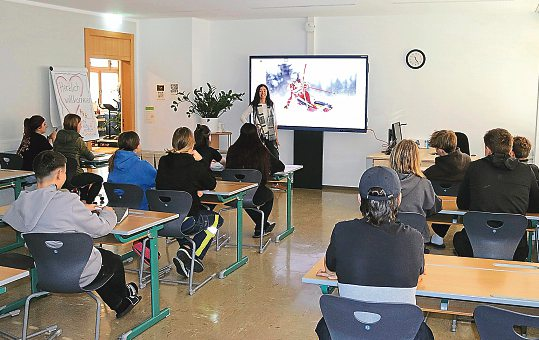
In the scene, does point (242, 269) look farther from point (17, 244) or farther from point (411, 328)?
point (411, 328)

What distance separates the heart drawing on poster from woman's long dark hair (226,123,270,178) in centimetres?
349

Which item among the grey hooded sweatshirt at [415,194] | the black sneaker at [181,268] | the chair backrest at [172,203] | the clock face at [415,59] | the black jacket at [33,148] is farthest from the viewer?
the clock face at [415,59]

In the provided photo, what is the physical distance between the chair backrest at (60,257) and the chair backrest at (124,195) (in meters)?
1.39

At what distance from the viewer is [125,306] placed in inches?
178

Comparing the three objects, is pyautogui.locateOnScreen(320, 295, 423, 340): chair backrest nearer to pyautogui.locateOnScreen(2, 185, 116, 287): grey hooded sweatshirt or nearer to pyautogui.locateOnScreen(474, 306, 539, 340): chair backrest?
pyautogui.locateOnScreen(474, 306, 539, 340): chair backrest

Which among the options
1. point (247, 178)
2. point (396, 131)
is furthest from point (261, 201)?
point (396, 131)

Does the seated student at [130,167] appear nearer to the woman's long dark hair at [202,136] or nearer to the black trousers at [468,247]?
the woman's long dark hair at [202,136]

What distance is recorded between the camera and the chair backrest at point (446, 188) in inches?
225

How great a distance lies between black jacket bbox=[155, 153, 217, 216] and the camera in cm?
518

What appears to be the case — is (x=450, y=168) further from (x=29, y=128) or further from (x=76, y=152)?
(x=29, y=128)

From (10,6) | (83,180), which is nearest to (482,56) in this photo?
(83,180)

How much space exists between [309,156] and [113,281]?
6126mm

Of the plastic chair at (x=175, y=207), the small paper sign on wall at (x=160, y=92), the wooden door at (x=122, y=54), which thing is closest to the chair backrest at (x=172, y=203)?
the plastic chair at (x=175, y=207)

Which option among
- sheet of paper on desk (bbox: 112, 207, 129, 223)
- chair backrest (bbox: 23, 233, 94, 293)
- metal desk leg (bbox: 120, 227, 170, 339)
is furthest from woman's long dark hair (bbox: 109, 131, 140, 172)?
chair backrest (bbox: 23, 233, 94, 293)
